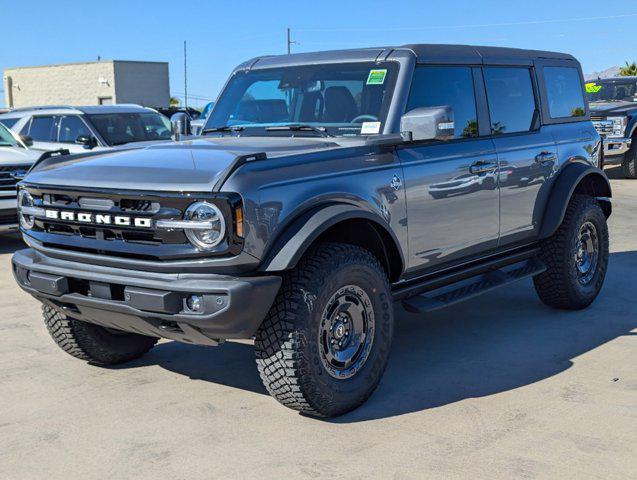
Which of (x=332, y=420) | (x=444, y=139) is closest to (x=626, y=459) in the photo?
(x=332, y=420)

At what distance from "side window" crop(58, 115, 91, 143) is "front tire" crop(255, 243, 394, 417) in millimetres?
8727

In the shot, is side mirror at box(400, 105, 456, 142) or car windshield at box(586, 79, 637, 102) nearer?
side mirror at box(400, 105, 456, 142)

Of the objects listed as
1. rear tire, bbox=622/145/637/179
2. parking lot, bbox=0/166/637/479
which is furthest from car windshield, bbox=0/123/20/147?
rear tire, bbox=622/145/637/179

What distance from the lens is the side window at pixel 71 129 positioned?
480 inches

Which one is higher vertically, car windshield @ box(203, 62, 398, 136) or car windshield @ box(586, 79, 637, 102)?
car windshield @ box(586, 79, 637, 102)

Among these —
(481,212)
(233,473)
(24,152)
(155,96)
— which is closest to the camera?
(233,473)

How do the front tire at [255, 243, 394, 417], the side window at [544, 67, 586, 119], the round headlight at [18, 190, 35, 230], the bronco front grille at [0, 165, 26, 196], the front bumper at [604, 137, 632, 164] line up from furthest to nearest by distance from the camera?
1. the front bumper at [604, 137, 632, 164]
2. the bronco front grille at [0, 165, 26, 196]
3. the side window at [544, 67, 586, 119]
4. the round headlight at [18, 190, 35, 230]
5. the front tire at [255, 243, 394, 417]

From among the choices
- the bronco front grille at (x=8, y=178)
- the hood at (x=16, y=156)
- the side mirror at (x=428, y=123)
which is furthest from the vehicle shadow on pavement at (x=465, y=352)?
the hood at (x=16, y=156)

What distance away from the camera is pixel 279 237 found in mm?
3969

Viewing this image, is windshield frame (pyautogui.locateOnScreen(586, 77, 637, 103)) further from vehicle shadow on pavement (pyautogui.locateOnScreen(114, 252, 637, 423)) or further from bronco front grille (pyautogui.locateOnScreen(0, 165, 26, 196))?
bronco front grille (pyautogui.locateOnScreen(0, 165, 26, 196))

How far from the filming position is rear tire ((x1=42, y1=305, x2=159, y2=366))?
4.91 meters

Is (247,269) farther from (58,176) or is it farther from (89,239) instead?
(58,176)

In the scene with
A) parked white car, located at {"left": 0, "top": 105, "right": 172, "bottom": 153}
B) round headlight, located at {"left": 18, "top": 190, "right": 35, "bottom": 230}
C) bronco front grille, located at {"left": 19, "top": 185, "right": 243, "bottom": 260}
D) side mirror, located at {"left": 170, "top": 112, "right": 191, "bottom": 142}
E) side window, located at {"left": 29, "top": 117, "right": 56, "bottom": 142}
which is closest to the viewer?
Result: bronco front grille, located at {"left": 19, "top": 185, "right": 243, "bottom": 260}

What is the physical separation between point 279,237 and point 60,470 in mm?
1439
